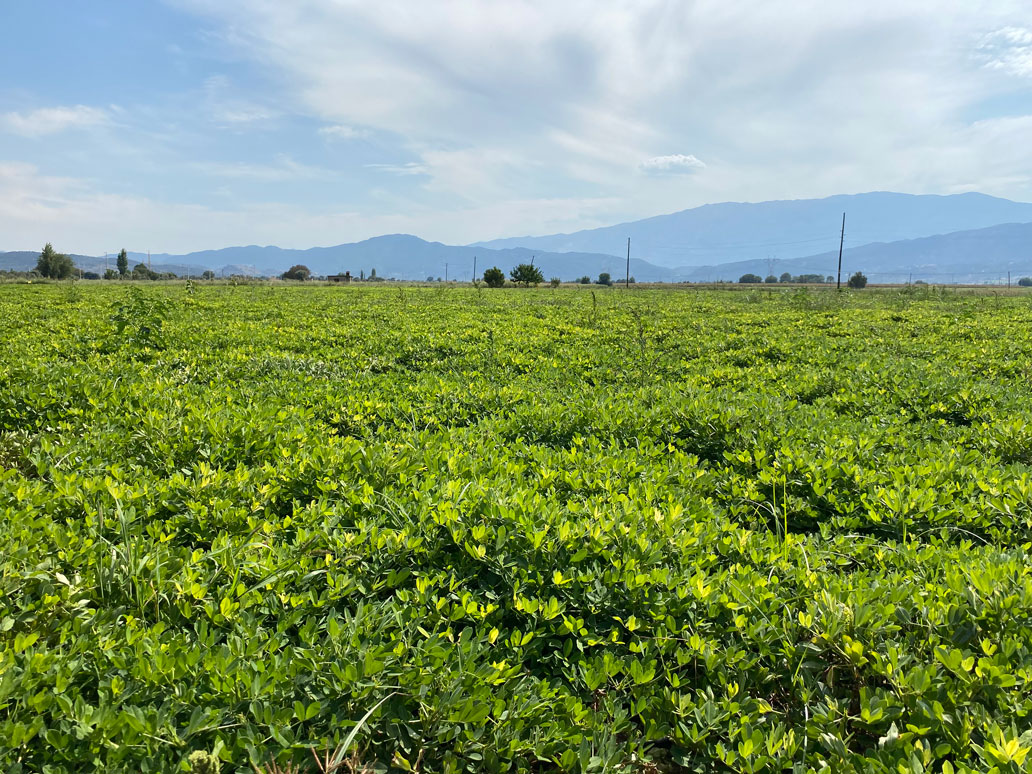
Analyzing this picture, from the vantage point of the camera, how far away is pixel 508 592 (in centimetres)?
265

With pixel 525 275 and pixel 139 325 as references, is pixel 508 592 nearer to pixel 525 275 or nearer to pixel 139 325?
pixel 139 325

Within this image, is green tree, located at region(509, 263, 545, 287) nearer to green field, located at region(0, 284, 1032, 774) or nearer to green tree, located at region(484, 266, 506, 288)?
green tree, located at region(484, 266, 506, 288)

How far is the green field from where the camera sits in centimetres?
188

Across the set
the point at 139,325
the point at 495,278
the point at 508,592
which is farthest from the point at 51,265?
the point at 508,592

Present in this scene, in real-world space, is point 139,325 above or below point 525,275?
below


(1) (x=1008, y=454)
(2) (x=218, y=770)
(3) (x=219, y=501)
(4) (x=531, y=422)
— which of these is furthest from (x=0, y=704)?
(1) (x=1008, y=454)

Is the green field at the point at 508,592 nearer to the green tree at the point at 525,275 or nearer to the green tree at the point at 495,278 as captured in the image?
the green tree at the point at 495,278

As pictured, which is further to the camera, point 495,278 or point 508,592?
point 495,278

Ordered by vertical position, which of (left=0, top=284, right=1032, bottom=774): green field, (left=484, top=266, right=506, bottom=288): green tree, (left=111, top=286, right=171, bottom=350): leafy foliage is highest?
(left=484, top=266, right=506, bottom=288): green tree

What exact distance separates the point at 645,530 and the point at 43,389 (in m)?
6.30

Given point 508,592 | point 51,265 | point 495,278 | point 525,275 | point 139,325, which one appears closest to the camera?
point 508,592

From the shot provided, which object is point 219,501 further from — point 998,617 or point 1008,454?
point 1008,454

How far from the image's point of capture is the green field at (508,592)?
188 centimetres

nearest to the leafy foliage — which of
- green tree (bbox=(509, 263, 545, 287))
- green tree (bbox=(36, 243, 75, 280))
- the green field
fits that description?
the green field
